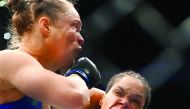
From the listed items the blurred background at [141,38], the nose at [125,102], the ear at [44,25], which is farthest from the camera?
the blurred background at [141,38]

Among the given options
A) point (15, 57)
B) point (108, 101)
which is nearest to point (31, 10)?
point (15, 57)

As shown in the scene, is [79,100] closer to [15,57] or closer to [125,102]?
[15,57]

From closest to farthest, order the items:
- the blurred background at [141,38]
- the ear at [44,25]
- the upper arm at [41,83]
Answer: the upper arm at [41,83], the ear at [44,25], the blurred background at [141,38]

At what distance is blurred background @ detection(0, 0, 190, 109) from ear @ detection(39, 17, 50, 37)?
130 cm

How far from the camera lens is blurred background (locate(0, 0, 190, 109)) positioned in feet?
8.71

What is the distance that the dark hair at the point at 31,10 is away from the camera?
1.26 meters

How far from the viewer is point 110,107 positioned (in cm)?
179

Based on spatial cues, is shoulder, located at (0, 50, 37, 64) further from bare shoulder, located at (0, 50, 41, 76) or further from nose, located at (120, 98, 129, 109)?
nose, located at (120, 98, 129, 109)

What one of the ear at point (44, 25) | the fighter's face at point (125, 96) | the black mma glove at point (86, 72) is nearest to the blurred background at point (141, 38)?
the fighter's face at point (125, 96)

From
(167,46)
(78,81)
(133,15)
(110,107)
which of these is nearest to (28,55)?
(78,81)

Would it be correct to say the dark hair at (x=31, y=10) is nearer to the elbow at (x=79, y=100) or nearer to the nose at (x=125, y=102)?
the elbow at (x=79, y=100)

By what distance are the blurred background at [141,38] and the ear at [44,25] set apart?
1.30 meters

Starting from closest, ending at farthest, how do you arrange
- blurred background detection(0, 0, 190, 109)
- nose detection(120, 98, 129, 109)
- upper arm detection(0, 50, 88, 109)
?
upper arm detection(0, 50, 88, 109)
nose detection(120, 98, 129, 109)
blurred background detection(0, 0, 190, 109)

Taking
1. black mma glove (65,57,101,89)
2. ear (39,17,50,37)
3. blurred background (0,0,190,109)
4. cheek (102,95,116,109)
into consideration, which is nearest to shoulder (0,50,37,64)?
ear (39,17,50,37)
